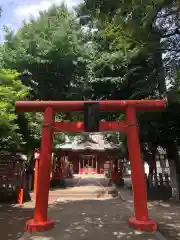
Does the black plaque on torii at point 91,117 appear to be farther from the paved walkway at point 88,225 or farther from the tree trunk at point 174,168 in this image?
the tree trunk at point 174,168

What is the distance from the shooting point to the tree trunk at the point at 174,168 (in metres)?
14.8

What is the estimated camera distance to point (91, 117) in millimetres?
8945

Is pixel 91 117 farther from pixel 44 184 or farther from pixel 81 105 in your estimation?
pixel 44 184

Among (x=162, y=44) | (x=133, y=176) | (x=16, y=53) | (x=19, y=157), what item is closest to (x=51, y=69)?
(x=16, y=53)

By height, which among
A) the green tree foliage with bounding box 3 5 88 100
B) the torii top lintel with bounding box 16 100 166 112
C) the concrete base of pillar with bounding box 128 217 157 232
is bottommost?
the concrete base of pillar with bounding box 128 217 157 232

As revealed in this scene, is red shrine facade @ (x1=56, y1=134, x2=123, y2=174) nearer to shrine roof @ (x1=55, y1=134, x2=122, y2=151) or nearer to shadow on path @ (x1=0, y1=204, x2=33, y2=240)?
shrine roof @ (x1=55, y1=134, x2=122, y2=151)

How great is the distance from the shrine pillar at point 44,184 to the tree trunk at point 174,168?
7795 mm

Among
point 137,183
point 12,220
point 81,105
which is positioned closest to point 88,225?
point 137,183

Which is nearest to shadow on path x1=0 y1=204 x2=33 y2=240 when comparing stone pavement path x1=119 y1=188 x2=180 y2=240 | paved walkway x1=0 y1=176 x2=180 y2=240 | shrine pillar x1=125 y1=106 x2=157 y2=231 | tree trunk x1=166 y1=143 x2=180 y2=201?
paved walkway x1=0 y1=176 x2=180 y2=240

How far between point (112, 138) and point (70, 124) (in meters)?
12.9

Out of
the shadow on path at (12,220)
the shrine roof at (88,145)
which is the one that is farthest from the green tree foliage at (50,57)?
the shrine roof at (88,145)

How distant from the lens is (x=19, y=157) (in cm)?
1628

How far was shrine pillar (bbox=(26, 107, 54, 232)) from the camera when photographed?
26.6 feet

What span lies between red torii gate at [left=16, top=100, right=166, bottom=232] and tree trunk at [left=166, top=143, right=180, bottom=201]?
6.36 meters
